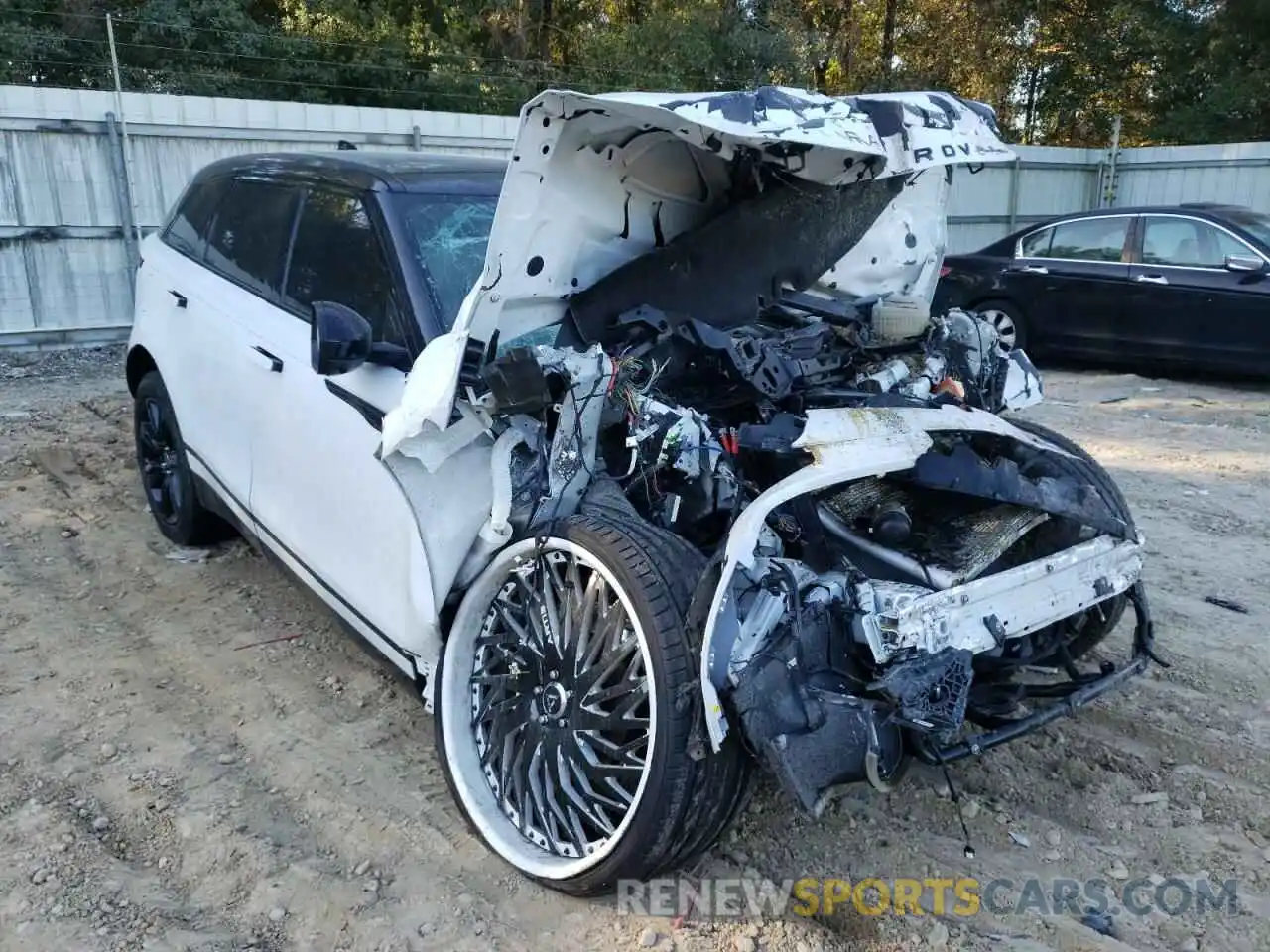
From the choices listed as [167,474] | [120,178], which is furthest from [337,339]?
[120,178]

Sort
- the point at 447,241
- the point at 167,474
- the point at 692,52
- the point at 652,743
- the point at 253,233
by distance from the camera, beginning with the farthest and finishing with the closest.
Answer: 1. the point at 692,52
2. the point at 167,474
3. the point at 253,233
4. the point at 447,241
5. the point at 652,743

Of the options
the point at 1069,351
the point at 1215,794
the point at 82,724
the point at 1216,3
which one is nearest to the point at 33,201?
the point at 82,724

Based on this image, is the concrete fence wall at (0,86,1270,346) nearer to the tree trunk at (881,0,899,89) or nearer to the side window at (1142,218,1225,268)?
the side window at (1142,218,1225,268)

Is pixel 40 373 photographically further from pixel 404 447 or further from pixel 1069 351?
pixel 1069 351

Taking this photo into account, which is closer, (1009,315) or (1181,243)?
(1181,243)

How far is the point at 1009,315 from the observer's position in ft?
32.8

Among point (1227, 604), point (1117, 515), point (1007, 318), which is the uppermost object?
point (1117, 515)

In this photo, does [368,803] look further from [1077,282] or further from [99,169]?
[99,169]

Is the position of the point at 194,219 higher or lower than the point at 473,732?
higher

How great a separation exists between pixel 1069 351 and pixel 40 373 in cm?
890

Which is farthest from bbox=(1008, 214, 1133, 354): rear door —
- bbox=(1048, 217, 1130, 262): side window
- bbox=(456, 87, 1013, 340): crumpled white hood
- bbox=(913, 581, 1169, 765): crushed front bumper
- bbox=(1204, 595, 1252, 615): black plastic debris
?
bbox=(913, 581, 1169, 765): crushed front bumper

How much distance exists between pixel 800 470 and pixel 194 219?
11.1 ft

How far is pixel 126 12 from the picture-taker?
16.6 metres

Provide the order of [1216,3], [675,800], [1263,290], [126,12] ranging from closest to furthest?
[675,800] → [1263,290] → [126,12] → [1216,3]
